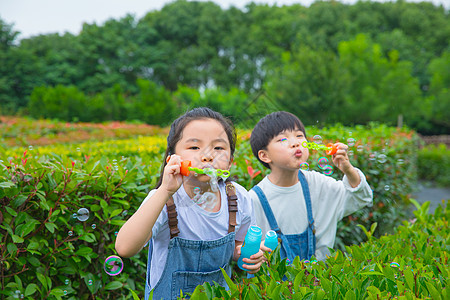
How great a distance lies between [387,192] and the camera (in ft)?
13.7

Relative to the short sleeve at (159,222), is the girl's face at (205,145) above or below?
above

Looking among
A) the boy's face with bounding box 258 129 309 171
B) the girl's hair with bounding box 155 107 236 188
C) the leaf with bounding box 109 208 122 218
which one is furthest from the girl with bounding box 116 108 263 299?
the leaf with bounding box 109 208 122 218

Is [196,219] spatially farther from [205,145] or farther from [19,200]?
[19,200]

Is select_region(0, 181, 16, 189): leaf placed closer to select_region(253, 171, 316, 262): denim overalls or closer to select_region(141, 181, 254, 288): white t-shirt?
select_region(141, 181, 254, 288): white t-shirt

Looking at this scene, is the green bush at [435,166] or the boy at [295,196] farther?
the green bush at [435,166]

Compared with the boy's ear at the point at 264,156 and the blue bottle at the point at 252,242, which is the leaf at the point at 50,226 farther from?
the boy's ear at the point at 264,156

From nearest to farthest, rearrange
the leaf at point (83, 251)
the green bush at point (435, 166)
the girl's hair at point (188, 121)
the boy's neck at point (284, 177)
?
the girl's hair at point (188, 121) < the leaf at point (83, 251) < the boy's neck at point (284, 177) < the green bush at point (435, 166)

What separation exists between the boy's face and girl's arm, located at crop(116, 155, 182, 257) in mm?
825

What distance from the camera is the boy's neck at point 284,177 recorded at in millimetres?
2295

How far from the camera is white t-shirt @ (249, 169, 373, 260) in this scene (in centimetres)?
226

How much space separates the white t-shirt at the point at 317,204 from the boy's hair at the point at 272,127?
0.25 metres

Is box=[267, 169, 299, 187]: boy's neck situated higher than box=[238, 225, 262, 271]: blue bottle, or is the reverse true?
box=[267, 169, 299, 187]: boy's neck

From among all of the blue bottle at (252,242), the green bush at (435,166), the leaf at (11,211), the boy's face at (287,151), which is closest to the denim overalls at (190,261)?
the blue bottle at (252,242)

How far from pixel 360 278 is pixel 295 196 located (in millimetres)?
811
